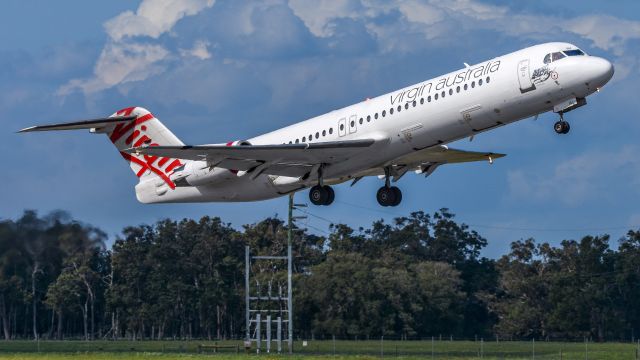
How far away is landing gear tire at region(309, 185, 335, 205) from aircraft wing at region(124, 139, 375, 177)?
2.80ft

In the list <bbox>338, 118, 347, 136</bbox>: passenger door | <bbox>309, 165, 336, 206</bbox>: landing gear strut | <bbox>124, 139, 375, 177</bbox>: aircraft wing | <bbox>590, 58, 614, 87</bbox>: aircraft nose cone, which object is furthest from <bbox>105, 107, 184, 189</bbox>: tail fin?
<bbox>590, 58, 614, 87</bbox>: aircraft nose cone

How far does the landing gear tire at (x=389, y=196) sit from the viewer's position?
46.4m

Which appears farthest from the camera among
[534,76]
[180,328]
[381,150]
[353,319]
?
[180,328]

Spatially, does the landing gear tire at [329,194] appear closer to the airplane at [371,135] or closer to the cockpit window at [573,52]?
the airplane at [371,135]

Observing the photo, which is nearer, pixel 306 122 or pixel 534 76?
pixel 534 76

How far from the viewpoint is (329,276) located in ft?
270

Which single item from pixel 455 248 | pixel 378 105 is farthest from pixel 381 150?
pixel 455 248

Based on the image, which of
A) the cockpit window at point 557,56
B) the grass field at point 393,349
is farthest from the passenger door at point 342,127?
the grass field at point 393,349

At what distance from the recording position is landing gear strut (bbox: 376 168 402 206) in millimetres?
46438

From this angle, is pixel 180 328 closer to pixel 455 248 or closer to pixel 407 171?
pixel 455 248

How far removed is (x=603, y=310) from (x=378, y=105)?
42.7 metres

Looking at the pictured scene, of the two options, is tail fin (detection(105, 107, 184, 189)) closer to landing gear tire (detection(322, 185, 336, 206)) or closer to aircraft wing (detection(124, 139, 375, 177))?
aircraft wing (detection(124, 139, 375, 177))

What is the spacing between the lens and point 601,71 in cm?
3853

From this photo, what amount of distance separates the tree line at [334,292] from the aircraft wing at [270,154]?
29.0m
